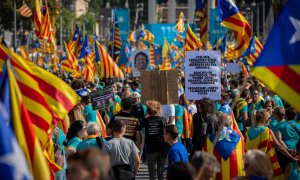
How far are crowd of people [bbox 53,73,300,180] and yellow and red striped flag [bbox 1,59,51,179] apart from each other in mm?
235

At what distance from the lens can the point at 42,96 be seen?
25.3 feet

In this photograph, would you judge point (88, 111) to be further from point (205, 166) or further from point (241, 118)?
point (205, 166)

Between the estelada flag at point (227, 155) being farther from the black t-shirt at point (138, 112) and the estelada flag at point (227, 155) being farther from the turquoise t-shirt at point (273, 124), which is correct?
the black t-shirt at point (138, 112)

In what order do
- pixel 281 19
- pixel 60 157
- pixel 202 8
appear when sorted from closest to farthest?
pixel 281 19, pixel 60 157, pixel 202 8

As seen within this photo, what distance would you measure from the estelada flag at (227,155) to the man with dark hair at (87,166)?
11.9 ft

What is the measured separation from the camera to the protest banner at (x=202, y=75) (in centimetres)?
1608

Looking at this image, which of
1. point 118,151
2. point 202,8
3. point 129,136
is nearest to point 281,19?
point 118,151

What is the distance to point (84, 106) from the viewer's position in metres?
14.4

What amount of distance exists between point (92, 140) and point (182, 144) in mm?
1295

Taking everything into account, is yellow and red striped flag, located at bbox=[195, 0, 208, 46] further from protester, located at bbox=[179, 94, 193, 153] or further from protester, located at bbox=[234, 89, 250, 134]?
protester, located at bbox=[179, 94, 193, 153]

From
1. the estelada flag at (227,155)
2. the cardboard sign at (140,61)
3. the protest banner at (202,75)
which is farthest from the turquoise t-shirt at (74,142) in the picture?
the cardboard sign at (140,61)

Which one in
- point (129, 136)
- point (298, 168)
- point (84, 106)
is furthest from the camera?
point (84, 106)

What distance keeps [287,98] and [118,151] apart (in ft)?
11.5

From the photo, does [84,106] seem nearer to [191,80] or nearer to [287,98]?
[191,80]
